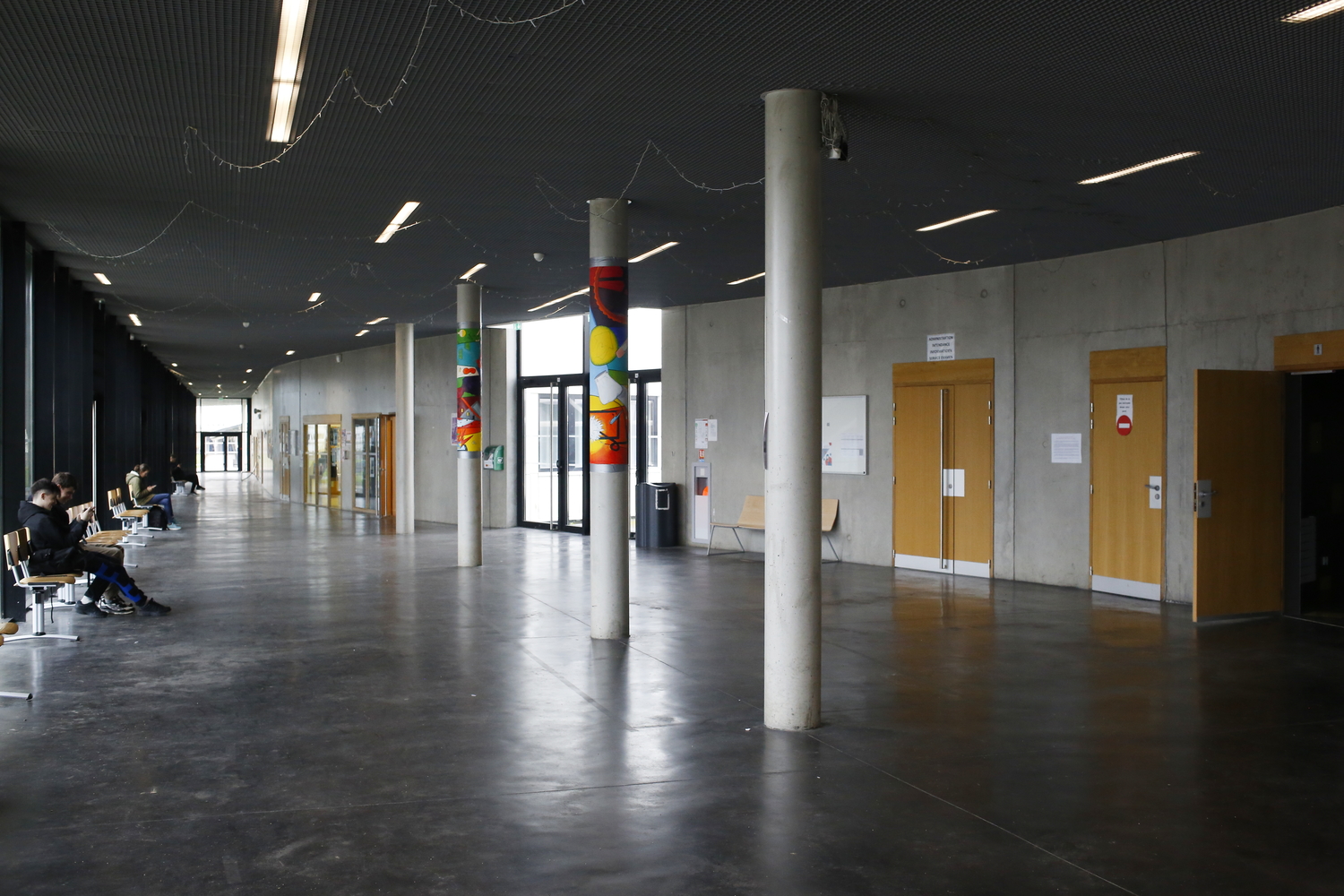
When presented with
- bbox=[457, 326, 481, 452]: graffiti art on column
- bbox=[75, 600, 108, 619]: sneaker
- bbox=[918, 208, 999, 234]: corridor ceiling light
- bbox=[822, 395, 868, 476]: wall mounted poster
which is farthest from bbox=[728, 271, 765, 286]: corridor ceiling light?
bbox=[75, 600, 108, 619]: sneaker

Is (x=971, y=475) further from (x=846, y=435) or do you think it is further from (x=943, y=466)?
(x=846, y=435)

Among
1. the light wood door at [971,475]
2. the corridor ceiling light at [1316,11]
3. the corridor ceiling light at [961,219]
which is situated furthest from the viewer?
the light wood door at [971,475]

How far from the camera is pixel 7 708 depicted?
5992 millimetres

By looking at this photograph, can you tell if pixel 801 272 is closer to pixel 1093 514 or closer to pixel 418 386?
pixel 1093 514

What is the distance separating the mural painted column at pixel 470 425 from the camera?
1295 centimetres

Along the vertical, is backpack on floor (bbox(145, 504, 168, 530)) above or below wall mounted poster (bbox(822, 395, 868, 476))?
below

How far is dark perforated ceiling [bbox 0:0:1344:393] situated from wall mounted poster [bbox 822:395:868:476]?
98.4 inches

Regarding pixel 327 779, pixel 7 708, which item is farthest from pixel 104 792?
pixel 7 708

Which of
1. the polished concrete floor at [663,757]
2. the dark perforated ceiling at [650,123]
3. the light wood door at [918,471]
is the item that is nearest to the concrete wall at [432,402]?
the dark perforated ceiling at [650,123]

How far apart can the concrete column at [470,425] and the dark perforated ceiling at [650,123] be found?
202cm

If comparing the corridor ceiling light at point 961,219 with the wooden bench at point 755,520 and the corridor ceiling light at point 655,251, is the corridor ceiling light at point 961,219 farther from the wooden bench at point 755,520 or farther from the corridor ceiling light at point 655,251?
the wooden bench at point 755,520

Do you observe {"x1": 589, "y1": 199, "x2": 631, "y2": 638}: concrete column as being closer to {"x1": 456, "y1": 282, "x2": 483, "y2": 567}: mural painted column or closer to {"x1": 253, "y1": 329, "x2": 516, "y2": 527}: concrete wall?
{"x1": 456, "y1": 282, "x2": 483, "y2": 567}: mural painted column

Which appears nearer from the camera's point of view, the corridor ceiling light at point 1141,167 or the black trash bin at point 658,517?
the corridor ceiling light at point 1141,167

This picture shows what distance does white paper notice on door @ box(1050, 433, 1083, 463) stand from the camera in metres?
10.8
